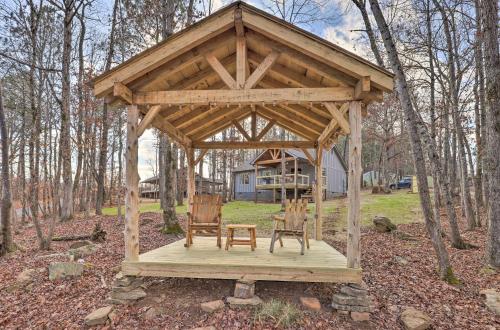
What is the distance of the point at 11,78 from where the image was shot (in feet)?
41.0

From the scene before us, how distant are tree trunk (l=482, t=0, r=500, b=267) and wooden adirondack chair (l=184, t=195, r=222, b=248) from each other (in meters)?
5.14

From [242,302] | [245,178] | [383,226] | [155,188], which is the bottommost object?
[242,302]

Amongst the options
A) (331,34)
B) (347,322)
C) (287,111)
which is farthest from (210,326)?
(331,34)

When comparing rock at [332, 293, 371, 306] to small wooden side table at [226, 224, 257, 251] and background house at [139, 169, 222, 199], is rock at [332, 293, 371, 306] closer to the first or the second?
small wooden side table at [226, 224, 257, 251]

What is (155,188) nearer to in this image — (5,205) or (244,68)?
(5,205)

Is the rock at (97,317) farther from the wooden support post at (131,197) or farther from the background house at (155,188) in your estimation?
the background house at (155,188)

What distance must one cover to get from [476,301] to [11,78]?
16839mm

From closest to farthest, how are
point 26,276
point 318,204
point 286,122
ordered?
point 26,276 < point 318,204 < point 286,122

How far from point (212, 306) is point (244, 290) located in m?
0.48

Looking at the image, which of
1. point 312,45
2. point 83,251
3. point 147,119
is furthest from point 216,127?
point 83,251

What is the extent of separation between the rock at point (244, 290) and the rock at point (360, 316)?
4.53ft

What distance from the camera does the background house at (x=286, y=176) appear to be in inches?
801

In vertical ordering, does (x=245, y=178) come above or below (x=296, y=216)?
above

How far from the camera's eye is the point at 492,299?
14.2 ft
